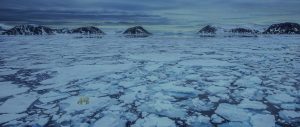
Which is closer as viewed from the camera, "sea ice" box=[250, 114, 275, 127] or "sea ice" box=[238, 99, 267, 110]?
"sea ice" box=[250, 114, 275, 127]

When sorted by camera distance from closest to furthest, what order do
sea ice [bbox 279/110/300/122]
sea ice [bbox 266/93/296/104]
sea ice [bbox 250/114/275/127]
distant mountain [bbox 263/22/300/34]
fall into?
sea ice [bbox 250/114/275/127] → sea ice [bbox 279/110/300/122] → sea ice [bbox 266/93/296/104] → distant mountain [bbox 263/22/300/34]

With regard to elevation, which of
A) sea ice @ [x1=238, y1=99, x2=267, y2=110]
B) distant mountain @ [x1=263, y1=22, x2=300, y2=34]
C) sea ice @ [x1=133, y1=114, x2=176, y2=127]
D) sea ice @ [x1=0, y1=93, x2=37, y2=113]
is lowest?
sea ice @ [x1=133, y1=114, x2=176, y2=127]

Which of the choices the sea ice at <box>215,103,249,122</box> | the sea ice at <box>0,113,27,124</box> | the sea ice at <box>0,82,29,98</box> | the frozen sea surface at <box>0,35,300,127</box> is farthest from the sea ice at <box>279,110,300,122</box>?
the sea ice at <box>0,82,29,98</box>

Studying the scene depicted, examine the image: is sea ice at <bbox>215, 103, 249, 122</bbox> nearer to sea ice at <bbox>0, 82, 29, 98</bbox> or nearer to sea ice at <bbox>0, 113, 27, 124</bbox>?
sea ice at <bbox>0, 113, 27, 124</bbox>

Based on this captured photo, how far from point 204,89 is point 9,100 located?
10.1 feet

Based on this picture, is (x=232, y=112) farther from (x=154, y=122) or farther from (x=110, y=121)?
(x=110, y=121)

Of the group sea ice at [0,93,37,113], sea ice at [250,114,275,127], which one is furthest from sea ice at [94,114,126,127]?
sea ice at [250,114,275,127]

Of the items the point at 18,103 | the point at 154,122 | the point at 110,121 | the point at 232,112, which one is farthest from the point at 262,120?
the point at 18,103

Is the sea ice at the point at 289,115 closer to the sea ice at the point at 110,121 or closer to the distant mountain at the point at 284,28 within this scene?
Answer: the sea ice at the point at 110,121

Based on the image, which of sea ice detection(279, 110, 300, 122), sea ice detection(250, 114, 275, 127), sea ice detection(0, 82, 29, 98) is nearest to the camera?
sea ice detection(250, 114, 275, 127)

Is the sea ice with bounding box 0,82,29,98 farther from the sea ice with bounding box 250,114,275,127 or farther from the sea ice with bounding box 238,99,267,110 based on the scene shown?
the sea ice with bounding box 250,114,275,127

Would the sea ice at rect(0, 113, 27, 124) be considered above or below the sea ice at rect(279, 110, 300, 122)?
above

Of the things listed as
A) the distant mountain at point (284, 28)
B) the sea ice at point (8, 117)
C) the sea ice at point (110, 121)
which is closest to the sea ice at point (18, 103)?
the sea ice at point (8, 117)

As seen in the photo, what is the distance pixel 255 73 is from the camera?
6145 millimetres
